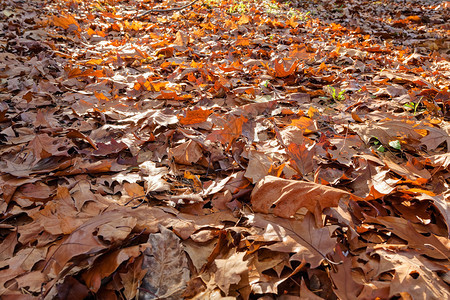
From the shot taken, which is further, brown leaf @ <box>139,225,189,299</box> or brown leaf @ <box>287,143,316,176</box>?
brown leaf @ <box>287,143,316,176</box>

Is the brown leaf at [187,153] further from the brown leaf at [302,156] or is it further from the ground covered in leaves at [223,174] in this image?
the brown leaf at [302,156]

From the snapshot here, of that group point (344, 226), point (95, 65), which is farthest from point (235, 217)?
point (95, 65)

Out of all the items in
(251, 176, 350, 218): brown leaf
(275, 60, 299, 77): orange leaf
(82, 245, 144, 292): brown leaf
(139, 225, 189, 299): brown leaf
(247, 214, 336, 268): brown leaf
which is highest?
(275, 60, 299, 77): orange leaf

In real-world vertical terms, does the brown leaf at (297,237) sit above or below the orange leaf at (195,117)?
below

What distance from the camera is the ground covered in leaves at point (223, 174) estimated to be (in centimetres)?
114

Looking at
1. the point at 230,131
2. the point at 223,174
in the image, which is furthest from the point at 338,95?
the point at 223,174

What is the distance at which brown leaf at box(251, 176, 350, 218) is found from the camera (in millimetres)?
1338

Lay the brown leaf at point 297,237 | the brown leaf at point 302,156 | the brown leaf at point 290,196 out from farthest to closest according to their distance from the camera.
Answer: the brown leaf at point 302,156, the brown leaf at point 290,196, the brown leaf at point 297,237

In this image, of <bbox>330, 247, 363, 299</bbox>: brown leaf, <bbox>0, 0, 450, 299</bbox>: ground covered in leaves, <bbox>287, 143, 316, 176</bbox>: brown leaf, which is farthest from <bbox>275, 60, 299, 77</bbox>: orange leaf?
<bbox>330, 247, 363, 299</bbox>: brown leaf

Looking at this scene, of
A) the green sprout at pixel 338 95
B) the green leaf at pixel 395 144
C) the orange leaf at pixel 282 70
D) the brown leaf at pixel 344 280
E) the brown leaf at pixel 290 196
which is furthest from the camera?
the orange leaf at pixel 282 70

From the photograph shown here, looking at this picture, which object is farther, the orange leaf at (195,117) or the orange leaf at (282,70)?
the orange leaf at (282,70)

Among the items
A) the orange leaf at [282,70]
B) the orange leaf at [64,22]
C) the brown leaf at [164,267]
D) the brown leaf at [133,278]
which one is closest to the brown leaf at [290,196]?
the brown leaf at [164,267]

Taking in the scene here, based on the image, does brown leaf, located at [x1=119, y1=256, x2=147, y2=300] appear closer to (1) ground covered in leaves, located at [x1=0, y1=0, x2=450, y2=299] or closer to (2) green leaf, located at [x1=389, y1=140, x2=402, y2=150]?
(1) ground covered in leaves, located at [x1=0, y1=0, x2=450, y2=299]

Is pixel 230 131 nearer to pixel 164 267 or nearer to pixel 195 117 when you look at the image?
pixel 195 117
